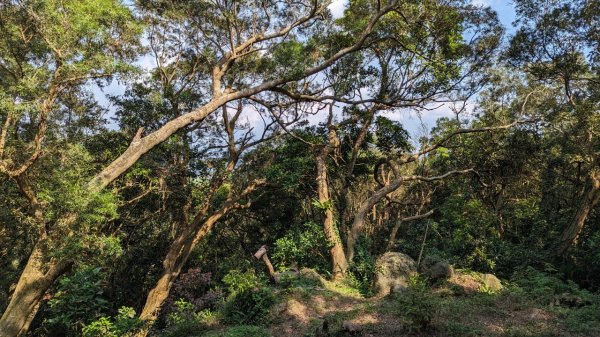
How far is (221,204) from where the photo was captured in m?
15.4

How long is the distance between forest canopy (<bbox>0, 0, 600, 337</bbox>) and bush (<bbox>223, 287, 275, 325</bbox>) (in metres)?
0.05

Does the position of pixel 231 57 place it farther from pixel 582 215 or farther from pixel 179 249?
pixel 582 215

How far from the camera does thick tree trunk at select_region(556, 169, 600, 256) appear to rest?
43.1 feet

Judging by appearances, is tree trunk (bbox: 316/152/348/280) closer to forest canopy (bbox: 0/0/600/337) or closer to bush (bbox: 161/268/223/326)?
forest canopy (bbox: 0/0/600/337)

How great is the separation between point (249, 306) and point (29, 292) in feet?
14.4

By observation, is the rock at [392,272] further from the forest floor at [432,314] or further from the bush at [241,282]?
the bush at [241,282]

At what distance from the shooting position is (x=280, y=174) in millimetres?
14883

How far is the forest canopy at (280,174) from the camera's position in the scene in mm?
8156

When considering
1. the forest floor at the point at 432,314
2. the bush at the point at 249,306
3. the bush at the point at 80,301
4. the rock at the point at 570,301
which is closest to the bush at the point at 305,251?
the forest floor at the point at 432,314

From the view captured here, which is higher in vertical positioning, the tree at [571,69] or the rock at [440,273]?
the tree at [571,69]

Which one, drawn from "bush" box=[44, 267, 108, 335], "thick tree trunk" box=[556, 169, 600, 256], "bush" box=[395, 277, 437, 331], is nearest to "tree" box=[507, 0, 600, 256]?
"thick tree trunk" box=[556, 169, 600, 256]

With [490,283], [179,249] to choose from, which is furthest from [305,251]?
[490,283]

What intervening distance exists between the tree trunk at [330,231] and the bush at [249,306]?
14.3 ft

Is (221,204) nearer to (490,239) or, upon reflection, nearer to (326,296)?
(326,296)
